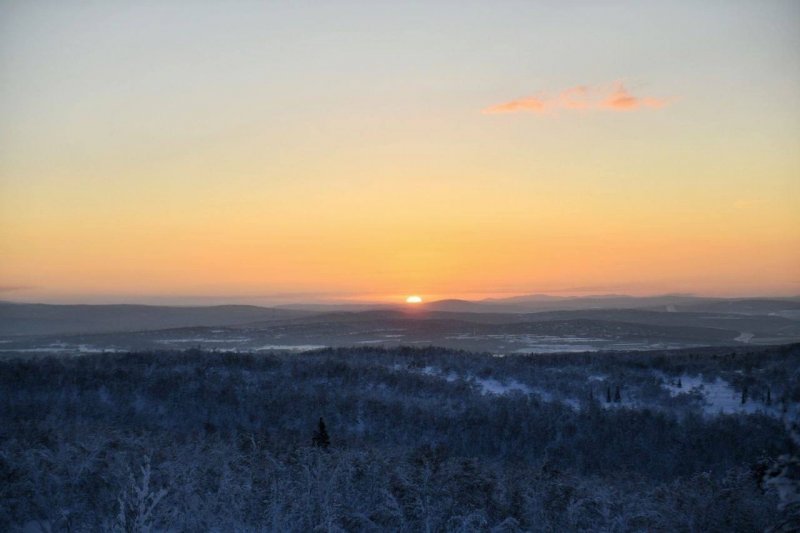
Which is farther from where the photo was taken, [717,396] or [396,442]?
[717,396]

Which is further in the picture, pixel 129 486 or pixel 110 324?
pixel 110 324

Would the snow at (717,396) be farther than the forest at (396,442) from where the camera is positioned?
Yes

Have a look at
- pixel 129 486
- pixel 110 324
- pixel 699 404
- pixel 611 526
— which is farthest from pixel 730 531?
pixel 110 324

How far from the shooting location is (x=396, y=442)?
57.5 ft

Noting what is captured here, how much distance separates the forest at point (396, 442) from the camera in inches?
292

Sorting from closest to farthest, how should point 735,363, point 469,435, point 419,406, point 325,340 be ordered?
1. point 469,435
2. point 419,406
3. point 735,363
4. point 325,340

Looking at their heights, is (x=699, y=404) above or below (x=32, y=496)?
below

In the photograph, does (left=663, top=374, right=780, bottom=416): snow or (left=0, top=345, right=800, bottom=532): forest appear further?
(left=663, top=374, right=780, bottom=416): snow

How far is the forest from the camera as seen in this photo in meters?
7.42

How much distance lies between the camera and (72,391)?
1831 centimetres

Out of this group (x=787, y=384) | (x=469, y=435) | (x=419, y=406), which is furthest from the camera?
(x=787, y=384)

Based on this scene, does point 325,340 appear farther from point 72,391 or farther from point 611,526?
point 611,526

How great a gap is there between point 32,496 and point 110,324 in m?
65.0

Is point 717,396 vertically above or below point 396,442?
above
